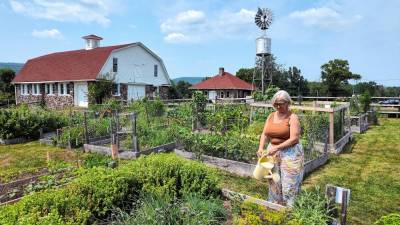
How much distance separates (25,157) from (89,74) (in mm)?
16299

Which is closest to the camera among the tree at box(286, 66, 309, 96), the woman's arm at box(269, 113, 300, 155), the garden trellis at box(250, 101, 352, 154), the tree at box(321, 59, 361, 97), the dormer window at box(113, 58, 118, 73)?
the woman's arm at box(269, 113, 300, 155)

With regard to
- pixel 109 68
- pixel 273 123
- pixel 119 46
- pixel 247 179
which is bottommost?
pixel 247 179

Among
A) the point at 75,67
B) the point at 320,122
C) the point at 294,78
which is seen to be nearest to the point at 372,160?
the point at 320,122

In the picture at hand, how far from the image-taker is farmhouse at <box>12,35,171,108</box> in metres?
26.0

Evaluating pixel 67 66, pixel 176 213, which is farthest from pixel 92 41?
Answer: pixel 176 213

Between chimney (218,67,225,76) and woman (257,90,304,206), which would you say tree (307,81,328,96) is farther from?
woman (257,90,304,206)

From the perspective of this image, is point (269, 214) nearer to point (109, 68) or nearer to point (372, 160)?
point (372, 160)

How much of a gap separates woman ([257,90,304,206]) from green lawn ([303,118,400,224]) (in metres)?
1.43

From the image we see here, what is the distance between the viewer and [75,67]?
27375mm

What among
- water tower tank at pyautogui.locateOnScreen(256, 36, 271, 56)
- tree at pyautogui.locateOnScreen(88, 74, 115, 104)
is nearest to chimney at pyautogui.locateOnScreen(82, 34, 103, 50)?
tree at pyautogui.locateOnScreen(88, 74, 115, 104)

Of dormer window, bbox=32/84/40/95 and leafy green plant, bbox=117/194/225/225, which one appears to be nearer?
leafy green plant, bbox=117/194/225/225

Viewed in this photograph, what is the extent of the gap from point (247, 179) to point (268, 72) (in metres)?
27.3

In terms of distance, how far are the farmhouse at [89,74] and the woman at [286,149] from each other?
72.8 feet

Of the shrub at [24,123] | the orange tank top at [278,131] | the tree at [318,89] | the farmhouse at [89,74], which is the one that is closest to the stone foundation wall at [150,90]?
the farmhouse at [89,74]
